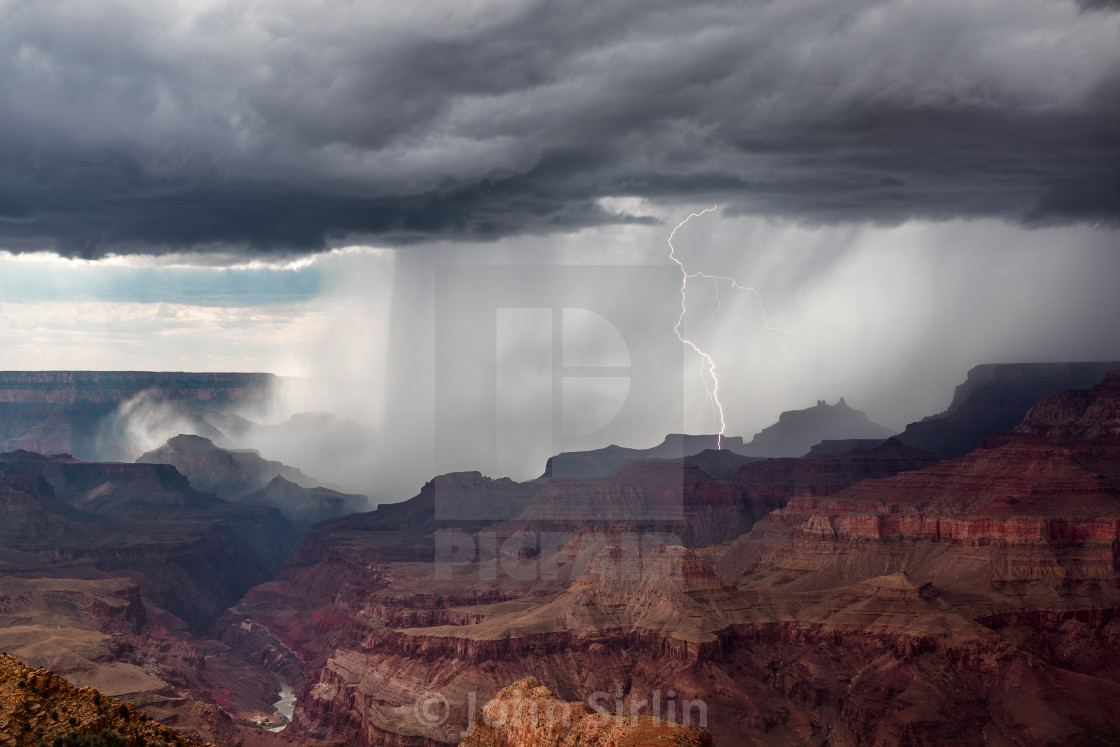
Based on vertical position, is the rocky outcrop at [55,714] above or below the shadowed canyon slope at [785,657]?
above

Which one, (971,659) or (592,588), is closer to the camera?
(971,659)

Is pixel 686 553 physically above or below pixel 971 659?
above

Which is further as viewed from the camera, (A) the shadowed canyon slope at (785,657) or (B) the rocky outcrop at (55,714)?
(A) the shadowed canyon slope at (785,657)

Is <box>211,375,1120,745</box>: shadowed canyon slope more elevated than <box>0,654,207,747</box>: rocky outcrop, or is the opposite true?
<box>0,654,207,747</box>: rocky outcrop

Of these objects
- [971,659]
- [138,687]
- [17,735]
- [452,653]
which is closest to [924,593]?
[971,659]

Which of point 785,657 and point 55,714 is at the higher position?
point 55,714

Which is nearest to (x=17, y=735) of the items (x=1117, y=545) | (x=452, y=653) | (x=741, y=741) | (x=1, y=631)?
(x=741, y=741)

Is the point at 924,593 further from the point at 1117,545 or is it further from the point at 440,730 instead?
the point at 440,730

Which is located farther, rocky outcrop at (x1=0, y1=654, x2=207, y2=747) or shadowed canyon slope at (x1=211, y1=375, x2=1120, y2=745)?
shadowed canyon slope at (x1=211, y1=375, x2=1120, y2=745)

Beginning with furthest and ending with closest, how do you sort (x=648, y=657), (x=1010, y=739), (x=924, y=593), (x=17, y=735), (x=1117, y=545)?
(x=1117, y=545) → (x=924, y=593) → (x=648, y=657) → (x=1010, y=739) → (x=17, y=735)

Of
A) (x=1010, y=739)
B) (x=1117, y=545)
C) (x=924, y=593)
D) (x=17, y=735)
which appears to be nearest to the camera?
(x=17, y=735)

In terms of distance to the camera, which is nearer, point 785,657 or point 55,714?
point 55,714
